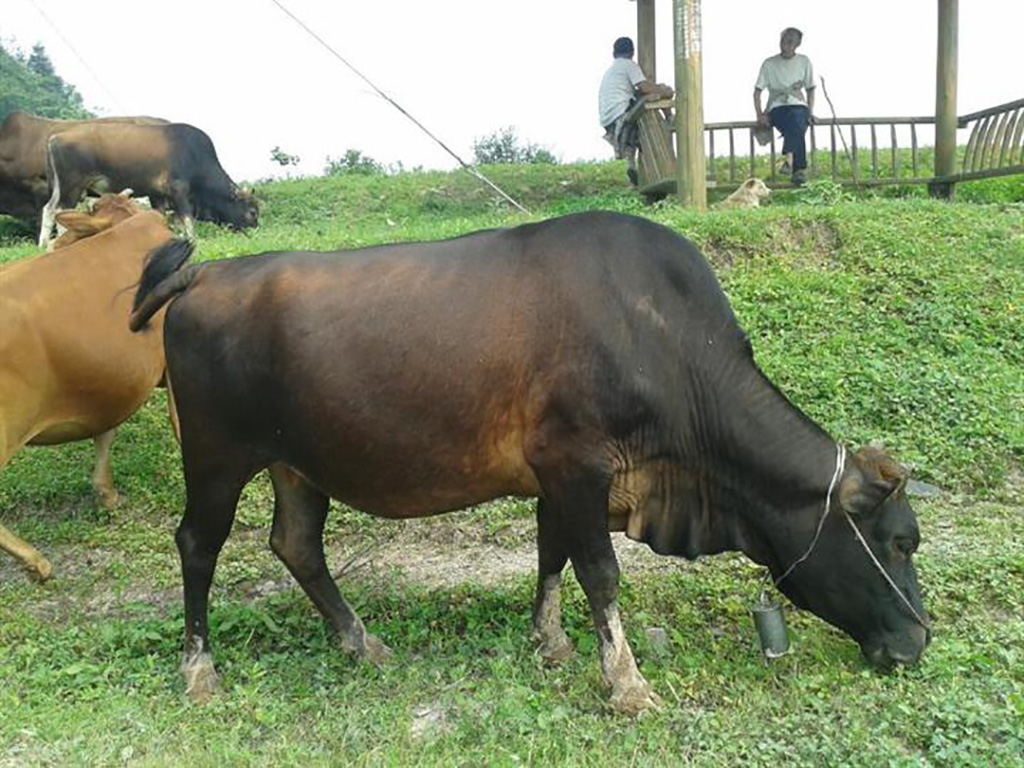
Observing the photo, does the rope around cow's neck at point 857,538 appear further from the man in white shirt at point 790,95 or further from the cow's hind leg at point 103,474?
the man in white shirt at point 790,95

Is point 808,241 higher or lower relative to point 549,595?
higher

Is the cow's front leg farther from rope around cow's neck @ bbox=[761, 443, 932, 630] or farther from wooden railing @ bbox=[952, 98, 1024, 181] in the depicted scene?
wooden railing @ bbox=[952, 98, 1024, 181]

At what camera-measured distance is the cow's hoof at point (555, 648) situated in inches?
196

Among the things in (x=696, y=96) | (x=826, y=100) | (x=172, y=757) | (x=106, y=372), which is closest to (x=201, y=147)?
(x=696, y=96)

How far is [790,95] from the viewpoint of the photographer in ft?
43.8

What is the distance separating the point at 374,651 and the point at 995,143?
34.7 ft

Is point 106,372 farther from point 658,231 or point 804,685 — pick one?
point 804,685

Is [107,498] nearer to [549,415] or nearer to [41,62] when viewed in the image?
[549,415]

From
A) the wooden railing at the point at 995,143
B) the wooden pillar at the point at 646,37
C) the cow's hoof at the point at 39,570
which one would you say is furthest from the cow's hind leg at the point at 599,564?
the wooden pillar at the point at 646,37

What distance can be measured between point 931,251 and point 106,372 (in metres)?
6.56

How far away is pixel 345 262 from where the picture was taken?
5008mm

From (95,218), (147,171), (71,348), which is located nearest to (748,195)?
(95,218)

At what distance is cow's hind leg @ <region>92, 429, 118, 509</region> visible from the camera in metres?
7.17

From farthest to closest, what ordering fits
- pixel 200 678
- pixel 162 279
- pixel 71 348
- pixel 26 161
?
pixel 26 161, pixel 71 348, pixel 162 279, pixel 200 678
